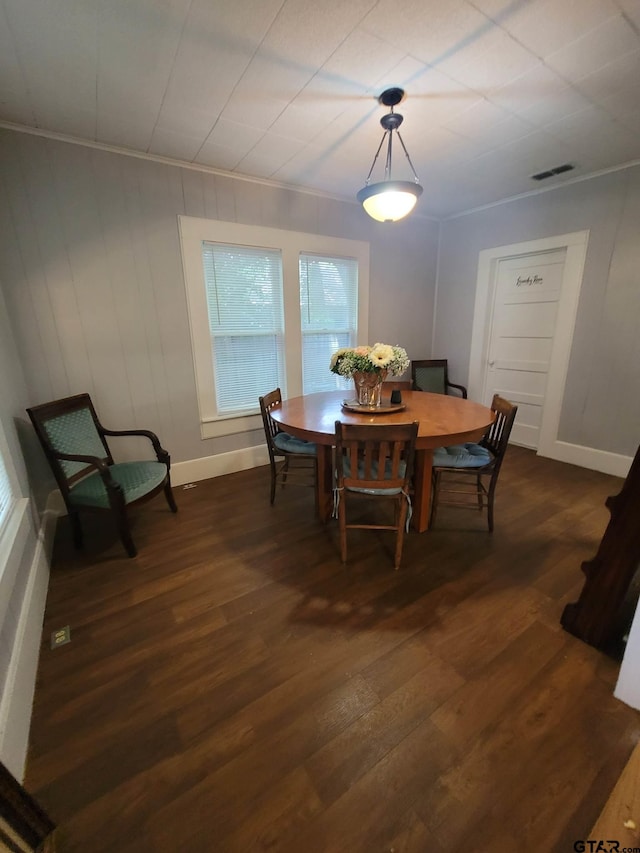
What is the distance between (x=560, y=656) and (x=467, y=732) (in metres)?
0.57

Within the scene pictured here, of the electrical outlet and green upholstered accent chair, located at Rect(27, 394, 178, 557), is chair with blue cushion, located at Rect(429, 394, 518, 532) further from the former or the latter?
the electrical outlet

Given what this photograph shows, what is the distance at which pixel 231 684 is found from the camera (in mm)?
1314

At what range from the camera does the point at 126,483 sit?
214 centimetres

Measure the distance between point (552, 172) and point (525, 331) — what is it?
54.4 inches

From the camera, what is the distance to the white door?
3344 millimetres

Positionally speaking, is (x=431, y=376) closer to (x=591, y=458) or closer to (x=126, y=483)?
(x=591, y=458)

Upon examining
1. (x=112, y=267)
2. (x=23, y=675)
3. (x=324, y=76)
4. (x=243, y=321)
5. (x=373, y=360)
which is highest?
(x=324, y=76)

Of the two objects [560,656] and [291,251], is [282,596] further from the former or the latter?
[291,251]

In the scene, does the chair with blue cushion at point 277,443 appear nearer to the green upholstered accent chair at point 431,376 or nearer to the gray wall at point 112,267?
the gray wall at point 112,267

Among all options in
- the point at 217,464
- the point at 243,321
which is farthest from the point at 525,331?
the point at 217,464

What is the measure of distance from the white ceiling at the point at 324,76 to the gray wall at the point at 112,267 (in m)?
0.22

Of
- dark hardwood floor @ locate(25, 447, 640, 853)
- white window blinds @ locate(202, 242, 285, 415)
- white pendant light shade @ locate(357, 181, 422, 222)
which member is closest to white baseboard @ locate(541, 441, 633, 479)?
dark hardwood floor @ locate(25, 447, 640, 853)

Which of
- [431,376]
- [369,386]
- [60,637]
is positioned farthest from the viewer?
[431,376]

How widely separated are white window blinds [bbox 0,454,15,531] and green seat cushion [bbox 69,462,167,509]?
0.35m
